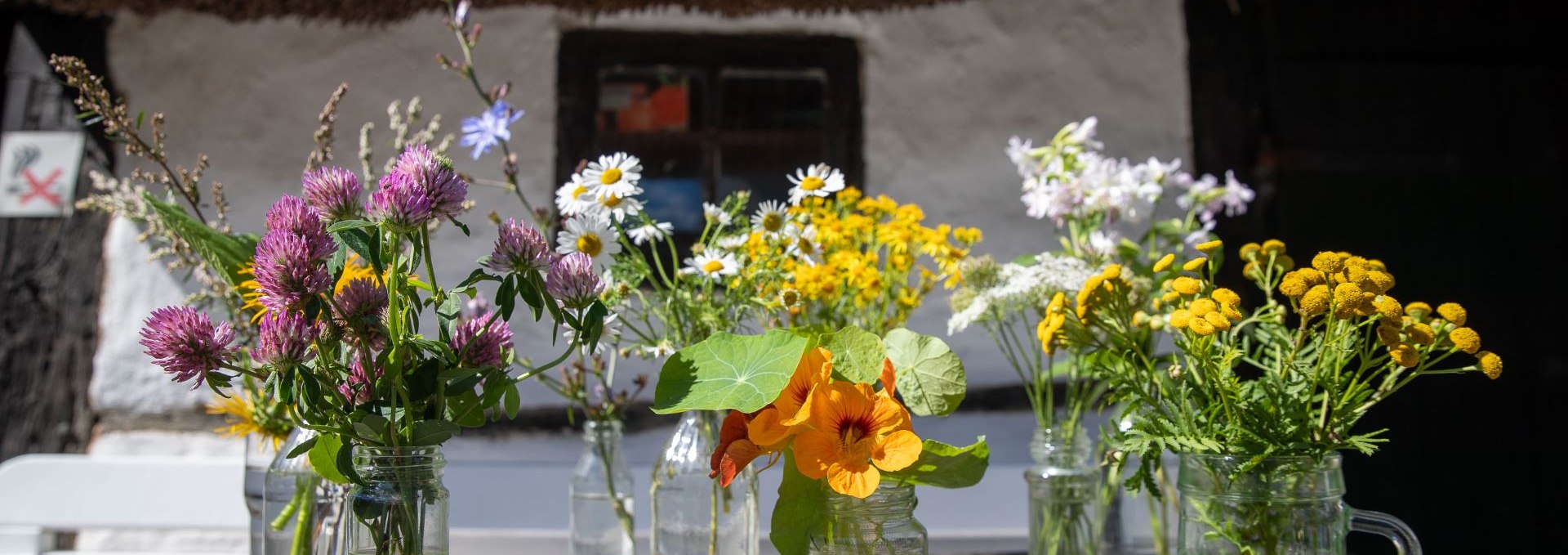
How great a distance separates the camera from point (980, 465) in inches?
27.2

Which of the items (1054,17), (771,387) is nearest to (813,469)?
(771,387)

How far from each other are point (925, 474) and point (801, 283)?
195 millimetres

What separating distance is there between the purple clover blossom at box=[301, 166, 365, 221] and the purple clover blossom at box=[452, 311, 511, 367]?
0.32 ft

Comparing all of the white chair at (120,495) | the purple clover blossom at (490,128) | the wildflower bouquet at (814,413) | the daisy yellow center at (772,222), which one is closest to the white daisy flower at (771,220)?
the daisy yellow center at (772,222)

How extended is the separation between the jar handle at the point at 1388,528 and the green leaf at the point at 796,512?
0.33 meters

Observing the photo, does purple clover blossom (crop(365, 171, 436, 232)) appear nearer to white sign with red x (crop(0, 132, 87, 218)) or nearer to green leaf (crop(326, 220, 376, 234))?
green leaf (crop(326, 220, 376, 234))

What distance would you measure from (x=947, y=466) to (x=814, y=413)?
0.12m

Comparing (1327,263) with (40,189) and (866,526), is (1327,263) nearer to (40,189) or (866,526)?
(866,526)

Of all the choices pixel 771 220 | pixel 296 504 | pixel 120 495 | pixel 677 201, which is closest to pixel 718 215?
pixel 771 220

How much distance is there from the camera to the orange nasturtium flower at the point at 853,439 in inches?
24.2

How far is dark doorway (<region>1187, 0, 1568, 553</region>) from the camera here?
5.98ft

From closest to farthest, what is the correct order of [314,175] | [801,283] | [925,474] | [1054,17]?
[314,175]
[925,474]
[801,283]
[1054,17]

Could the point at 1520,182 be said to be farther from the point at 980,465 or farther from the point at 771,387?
the point at 771,387

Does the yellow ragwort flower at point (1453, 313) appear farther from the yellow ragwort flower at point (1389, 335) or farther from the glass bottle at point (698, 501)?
the glass bottle at point (698, 501)
